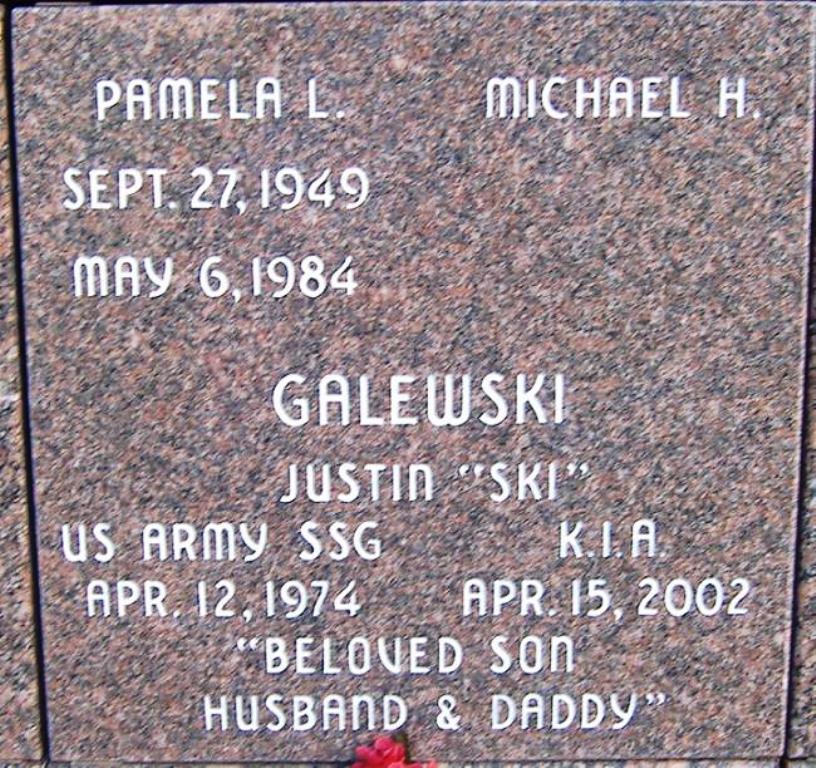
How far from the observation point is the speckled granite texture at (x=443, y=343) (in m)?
1.73

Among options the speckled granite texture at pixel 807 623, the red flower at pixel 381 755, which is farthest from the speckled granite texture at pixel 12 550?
the speckled granite texture at pixel 807 623

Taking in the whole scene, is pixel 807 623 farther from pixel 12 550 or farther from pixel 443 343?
pixel 12 550

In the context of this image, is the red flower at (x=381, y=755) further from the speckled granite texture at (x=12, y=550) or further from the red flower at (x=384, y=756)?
the speckled granite texture at (x=12, y=550)

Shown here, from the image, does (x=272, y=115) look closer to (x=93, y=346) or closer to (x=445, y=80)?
(x=445, y=80)

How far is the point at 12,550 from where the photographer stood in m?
1.83

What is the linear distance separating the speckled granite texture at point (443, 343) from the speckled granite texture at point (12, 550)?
38 mm

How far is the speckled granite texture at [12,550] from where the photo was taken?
1.77 metres

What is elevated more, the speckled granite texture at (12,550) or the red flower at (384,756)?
the speckled granite texture at (12,550)

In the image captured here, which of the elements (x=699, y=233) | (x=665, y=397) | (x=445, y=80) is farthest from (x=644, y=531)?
(x=445, y=80)

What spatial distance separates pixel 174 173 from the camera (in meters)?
1.75

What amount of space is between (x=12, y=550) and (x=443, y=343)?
92cm

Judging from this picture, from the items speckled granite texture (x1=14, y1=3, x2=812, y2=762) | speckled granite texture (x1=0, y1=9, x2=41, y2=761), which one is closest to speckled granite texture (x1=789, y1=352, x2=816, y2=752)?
speckled granite texture (x1=14, y1=3, x2=812, y2=762)

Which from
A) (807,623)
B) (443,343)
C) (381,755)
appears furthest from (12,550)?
(807,623)

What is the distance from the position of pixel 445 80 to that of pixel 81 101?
66cm
